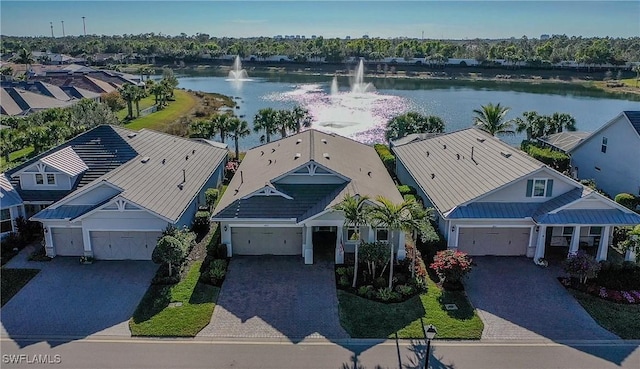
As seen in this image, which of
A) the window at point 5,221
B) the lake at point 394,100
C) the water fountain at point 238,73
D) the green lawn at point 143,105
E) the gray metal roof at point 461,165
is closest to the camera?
the gray metal roof at point 461,165

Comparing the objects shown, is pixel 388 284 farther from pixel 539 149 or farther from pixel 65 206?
pixel 539 149

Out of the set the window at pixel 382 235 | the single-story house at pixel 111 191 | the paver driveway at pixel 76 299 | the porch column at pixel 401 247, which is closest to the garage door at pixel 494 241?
the porch column at pixel 401 247

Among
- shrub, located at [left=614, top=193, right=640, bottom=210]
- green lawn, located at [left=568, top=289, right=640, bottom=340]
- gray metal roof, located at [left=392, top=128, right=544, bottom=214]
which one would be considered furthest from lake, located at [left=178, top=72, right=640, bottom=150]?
green lawn, located at [left=568, top=289, right=640, bottom=340]

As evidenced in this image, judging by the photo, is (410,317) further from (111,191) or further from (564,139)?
(564,139)

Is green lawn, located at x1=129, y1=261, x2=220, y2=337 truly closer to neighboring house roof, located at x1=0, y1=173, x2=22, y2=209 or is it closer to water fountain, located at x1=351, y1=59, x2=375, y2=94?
neighboring house roof, located at x1=0, y1=173, x2=22, y2=209

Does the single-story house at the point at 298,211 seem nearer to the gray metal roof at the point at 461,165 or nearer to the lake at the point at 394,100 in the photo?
the gray metal roof at the point at 461,165

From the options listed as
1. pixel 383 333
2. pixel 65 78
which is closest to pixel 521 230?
pixel 383 333

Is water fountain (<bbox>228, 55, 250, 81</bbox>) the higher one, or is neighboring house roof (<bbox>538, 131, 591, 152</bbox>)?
water fountain (<bbox>228, 55, 250, 81</bbox>)
